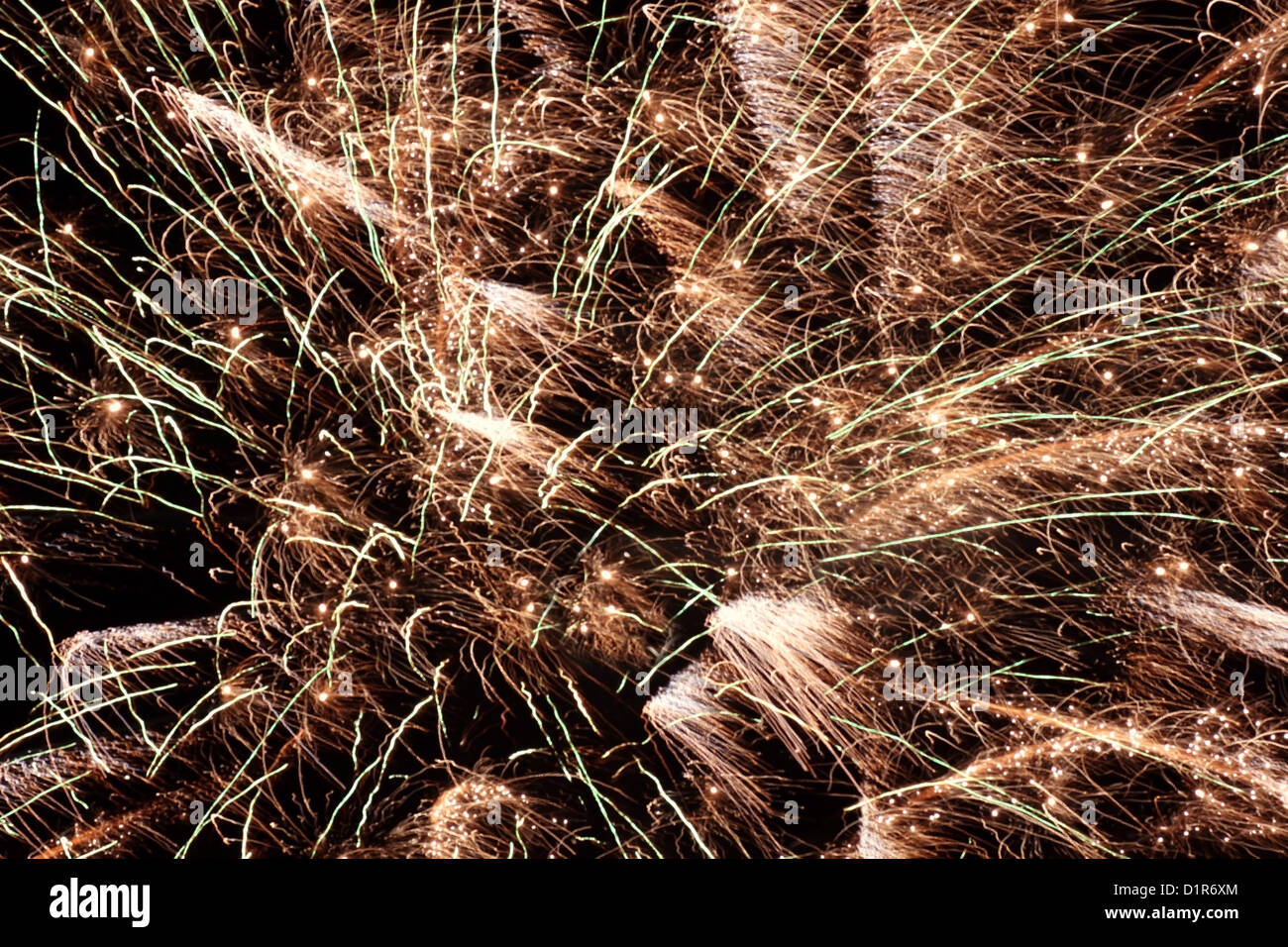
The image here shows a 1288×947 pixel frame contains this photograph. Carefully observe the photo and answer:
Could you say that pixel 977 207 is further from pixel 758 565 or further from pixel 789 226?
pixel 758 565

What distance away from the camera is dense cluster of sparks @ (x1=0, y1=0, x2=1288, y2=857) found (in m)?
1.99

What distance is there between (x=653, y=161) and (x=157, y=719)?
6.30 ft

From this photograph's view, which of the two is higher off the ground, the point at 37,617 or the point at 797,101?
the point at 797,101

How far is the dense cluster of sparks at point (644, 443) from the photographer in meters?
1.99

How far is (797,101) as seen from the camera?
201 cm

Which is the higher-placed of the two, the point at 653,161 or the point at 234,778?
the point at 653,161

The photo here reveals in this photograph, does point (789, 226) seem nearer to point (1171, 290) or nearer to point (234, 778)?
point (1171, 290)

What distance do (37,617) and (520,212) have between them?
5.47ft

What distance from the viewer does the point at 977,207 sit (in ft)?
6.56

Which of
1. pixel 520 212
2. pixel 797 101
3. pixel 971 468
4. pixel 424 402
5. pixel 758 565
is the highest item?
pixel 797 101

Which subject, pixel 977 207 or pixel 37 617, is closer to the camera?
pixel 977 207

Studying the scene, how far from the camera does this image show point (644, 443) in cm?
208
